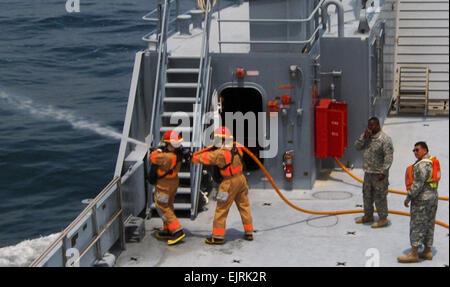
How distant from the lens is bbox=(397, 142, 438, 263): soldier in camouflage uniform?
10.7m

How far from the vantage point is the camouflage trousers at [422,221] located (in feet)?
35.5

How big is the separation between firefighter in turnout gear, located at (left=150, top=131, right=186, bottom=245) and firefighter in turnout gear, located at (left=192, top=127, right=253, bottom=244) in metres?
0.31

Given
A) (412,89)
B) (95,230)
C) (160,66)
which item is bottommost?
(95,230)

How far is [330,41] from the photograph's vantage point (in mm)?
14727

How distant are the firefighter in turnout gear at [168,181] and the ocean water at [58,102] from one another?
30.6 ft

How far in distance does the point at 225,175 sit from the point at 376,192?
7.10 ft

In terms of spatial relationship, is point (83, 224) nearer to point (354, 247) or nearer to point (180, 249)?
point (180, 249)

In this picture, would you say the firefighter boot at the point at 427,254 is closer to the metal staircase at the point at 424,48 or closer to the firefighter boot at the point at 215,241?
the firefighter boot at the point at 215,241

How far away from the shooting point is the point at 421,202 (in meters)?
10.8
